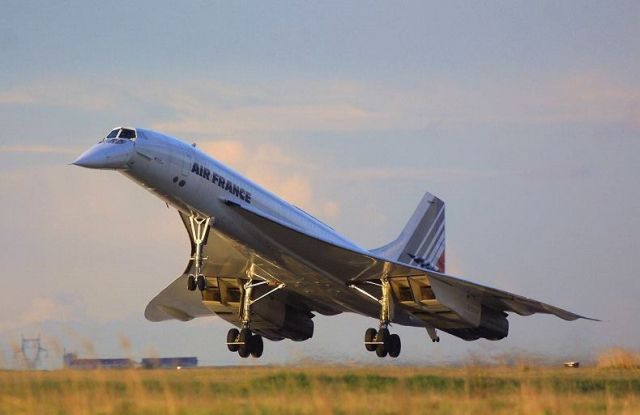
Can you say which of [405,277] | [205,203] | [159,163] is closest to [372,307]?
[405,277]

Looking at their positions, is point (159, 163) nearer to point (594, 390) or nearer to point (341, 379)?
point (341, 379)

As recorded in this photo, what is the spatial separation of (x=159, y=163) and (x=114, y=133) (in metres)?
0.94

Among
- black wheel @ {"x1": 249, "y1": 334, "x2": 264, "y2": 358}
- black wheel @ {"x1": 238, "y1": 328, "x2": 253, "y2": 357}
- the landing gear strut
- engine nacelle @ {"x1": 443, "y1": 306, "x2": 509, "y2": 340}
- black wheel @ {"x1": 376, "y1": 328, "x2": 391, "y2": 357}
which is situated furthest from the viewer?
black wheel @ {"x1": 249, "y1": 334, "x2": 264, "y2": 358}

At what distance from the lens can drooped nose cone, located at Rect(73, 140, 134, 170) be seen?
57.8ft

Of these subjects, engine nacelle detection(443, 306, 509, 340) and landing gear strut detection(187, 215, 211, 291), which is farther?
engine nacelle detection(443, 306, 509, 340)

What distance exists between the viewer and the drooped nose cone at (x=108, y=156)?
17.6 meters

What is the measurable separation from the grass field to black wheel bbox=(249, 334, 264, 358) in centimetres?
796

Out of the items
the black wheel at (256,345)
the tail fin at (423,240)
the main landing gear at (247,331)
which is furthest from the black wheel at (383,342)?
the tail fin at (423,240)

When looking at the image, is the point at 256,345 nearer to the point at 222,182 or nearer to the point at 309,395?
the point at 222,182

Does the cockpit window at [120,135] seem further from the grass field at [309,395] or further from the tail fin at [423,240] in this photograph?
the tail fin at [423,240]

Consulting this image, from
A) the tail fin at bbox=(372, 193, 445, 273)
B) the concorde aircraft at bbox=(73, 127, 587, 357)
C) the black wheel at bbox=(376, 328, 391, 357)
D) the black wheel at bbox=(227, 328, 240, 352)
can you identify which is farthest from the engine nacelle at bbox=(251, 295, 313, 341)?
the black wheel at bbox=(376, 328, 391, 357)

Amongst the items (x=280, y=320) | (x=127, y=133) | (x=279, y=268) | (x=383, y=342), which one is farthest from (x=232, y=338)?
(x=127, y=133)

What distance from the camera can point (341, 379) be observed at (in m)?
15.0

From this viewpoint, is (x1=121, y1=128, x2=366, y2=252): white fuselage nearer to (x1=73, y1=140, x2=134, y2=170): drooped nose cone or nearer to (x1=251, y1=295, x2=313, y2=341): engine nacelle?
(x1=73, y1=140, x2=134, y2=170): drooped nose cone
